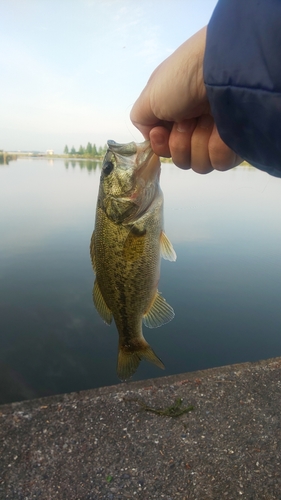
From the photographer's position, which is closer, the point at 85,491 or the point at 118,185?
the point at 118,185

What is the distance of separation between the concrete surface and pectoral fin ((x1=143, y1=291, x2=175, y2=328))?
211 centimetres

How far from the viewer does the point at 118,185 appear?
2066 mm

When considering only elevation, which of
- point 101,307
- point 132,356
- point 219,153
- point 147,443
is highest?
point 219,153

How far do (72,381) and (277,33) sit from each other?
638 cm

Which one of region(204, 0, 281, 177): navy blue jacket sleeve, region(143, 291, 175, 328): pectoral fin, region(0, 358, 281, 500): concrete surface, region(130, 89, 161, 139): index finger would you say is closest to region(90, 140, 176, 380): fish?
region(143, 291, 175, 328): pectoral fin

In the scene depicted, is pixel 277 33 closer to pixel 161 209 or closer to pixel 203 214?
pixel 161 209

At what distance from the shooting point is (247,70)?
1.04m

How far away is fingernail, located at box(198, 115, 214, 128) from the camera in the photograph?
1.68m

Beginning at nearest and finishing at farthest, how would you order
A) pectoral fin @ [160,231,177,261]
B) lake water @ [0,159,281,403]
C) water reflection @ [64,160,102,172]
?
pectoral fin @ [160,231,177,261] → lake water @ [0,159,281,403] → water reflection @ [64,160,102,172]

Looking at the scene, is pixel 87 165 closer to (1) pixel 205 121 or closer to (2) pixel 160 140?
(2) pixel 160 140

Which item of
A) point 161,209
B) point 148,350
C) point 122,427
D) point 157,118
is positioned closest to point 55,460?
point 122,427

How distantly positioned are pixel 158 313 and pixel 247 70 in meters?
1.52

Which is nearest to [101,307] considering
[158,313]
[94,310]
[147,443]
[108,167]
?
[158,313]

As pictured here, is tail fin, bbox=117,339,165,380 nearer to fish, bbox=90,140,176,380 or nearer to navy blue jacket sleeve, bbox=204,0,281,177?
fish, bbox=90,140,176,380
